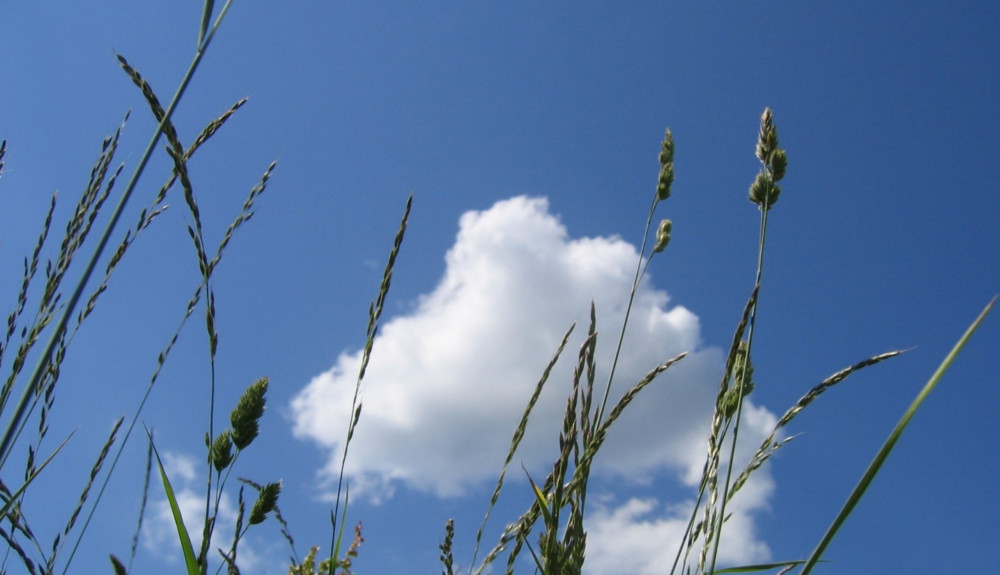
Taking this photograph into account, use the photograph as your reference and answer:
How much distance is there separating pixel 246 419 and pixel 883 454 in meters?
0.96

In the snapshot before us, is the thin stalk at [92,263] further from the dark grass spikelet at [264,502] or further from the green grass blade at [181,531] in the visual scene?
the dark grass spikelet at [264,502]

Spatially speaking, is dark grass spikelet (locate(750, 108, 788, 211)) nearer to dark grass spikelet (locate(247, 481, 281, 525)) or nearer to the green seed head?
the green seed head

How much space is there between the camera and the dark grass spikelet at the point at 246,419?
126cm

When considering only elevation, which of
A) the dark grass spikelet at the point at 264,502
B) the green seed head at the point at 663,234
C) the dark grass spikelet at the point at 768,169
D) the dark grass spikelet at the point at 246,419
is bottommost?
the dark grass spikelet at the point at 264,502

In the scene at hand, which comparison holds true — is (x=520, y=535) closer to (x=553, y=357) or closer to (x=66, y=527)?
(x=553, y=357)

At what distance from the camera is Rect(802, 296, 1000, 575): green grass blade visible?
2.15 ft

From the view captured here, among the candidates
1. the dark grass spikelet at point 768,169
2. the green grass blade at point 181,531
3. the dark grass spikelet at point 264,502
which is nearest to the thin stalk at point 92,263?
the green grass blade at point 181,531

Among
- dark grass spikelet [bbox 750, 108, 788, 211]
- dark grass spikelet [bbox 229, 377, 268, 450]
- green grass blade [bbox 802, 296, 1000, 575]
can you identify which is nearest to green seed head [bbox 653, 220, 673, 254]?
dark grass spikelet [bbox 750, 108, 788, 211]

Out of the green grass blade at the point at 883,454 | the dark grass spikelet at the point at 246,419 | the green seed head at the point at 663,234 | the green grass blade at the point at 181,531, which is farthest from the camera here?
the green seed head at the point at 663,234

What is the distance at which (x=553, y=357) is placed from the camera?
140 centimetres

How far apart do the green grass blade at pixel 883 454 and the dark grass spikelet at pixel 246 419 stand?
2.89ft

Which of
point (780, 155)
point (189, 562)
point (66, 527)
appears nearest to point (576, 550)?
point (189, 562)

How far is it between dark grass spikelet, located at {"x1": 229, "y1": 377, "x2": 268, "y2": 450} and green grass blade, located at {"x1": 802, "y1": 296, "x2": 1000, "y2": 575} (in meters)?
0.88

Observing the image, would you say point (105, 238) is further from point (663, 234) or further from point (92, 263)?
point (663, 234)
